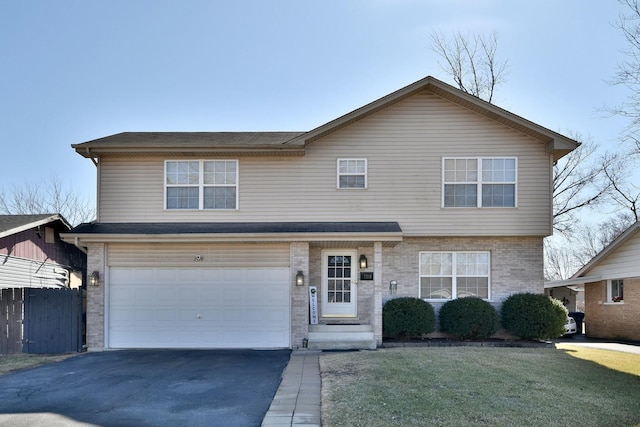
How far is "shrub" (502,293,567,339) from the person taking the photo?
1436 centimetres

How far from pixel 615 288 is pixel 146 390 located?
18.9 metres

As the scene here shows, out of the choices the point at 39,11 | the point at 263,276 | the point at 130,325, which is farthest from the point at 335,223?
the point at 39,11

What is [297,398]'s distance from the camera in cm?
827

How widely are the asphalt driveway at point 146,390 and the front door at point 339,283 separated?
8.90 feet

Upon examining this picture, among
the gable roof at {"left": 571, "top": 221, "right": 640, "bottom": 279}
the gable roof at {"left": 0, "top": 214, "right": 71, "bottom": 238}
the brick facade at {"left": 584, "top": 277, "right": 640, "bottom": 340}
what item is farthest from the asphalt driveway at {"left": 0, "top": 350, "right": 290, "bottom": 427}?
the brick facade at {"left": 584, "top": 277, "right": 640, "bottom": 340}

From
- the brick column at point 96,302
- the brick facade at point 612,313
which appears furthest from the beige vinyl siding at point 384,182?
the brick facade at point 612,313

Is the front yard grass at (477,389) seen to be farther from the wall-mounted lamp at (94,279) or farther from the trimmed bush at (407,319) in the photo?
the wall-mounted lamp at (94,279)

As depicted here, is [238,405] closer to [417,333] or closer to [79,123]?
[417,333]

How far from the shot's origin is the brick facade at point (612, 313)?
64.6 feet

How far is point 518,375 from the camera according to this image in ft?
32.0

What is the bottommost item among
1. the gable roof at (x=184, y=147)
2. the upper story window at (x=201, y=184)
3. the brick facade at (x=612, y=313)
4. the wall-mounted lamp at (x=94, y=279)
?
the brick facade at (x=612, y=313)

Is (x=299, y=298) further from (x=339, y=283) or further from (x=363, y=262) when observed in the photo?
(x=363, y=262)

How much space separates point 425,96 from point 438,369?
8.07 m

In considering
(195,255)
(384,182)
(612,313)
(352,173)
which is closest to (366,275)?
(384,182)
